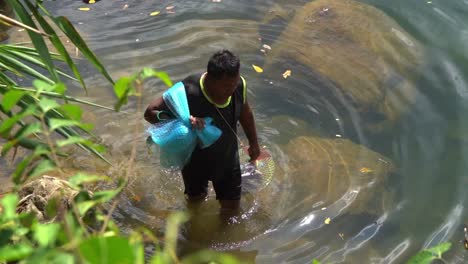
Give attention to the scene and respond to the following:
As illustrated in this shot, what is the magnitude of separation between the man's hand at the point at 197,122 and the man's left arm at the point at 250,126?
0.36 m

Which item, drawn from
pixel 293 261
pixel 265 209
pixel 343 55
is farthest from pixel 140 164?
pixel 343 55

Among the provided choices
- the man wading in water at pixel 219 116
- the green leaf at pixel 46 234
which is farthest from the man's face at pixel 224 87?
the green leaf at pixel 46 234

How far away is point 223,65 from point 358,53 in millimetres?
3493

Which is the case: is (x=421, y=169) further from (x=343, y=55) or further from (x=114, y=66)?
(x=114, y=66)

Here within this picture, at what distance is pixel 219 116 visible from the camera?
3738 mm

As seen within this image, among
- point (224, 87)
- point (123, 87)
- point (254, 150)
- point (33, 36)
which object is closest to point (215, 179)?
point (254, 150)

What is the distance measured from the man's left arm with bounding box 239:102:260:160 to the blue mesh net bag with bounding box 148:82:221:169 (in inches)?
11.6

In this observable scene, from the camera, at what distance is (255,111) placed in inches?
228

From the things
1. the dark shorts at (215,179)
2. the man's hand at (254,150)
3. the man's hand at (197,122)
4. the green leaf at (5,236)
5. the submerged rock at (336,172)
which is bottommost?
the submerged rock at (336,172)

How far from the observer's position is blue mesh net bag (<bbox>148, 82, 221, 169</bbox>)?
3652 millimetres

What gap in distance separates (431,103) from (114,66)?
312 centimetres

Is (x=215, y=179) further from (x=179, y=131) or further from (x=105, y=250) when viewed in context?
(x=105, y=250)

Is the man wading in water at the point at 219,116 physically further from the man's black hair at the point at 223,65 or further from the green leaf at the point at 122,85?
the green leaf at the point at 122,85

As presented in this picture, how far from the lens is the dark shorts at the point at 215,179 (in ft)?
13.2
